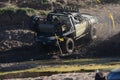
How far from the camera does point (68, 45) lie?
92.5 ft

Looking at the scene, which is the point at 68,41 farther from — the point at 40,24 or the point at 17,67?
the point at 17,67

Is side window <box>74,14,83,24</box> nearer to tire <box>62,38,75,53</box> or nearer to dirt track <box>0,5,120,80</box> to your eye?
tire <box>62,38,75,53</box>

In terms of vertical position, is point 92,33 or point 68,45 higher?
point 92,33

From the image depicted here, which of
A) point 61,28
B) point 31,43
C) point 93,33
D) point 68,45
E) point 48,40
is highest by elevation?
point 61,28

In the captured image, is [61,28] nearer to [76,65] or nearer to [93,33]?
[93,33]

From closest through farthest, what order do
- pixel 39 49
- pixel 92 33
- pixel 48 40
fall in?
1. pixel 48 40
2. pixel 39 49
3. pixel 92 33

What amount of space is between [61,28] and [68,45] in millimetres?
1091

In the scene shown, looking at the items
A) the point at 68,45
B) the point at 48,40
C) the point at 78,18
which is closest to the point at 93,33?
the point at 78,18

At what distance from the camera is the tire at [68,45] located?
27875mm

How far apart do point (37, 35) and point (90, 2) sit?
→ 12.9m

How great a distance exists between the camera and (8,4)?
3678 centimetres

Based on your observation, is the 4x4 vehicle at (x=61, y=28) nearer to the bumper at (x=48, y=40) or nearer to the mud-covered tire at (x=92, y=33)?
the bumper at (x=48, y=40)

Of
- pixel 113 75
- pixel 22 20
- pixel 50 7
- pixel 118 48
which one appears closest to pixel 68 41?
pixel 118 48

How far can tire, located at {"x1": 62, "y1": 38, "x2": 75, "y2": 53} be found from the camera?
27.9m
